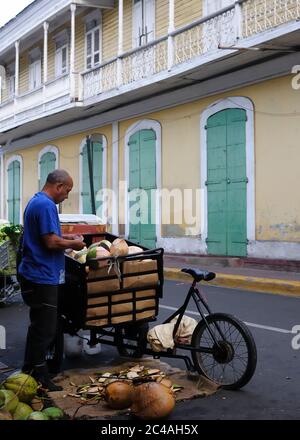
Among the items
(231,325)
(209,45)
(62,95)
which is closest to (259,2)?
(209,45)

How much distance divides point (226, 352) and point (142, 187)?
12.3 metres

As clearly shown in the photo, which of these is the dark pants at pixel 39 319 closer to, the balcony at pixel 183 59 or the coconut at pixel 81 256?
the coconut at pixel 81 256

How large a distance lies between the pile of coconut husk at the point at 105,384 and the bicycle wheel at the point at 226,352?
11 cm

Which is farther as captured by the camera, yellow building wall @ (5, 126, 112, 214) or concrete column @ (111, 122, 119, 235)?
yellow building wall @ (5, 126, 112, 214)

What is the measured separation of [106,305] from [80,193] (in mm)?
15194

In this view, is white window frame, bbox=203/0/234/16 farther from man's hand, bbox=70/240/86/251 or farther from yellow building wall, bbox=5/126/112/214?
man's hand, bbox=70/240/86/251

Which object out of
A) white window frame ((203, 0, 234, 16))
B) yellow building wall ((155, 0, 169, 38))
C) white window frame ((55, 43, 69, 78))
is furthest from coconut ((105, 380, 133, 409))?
white window frame ((55, 43, 69, 78))

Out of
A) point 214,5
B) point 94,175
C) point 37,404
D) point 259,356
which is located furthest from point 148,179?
point 37,404

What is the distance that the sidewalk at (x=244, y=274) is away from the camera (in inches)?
398

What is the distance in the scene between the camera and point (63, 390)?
175 inches

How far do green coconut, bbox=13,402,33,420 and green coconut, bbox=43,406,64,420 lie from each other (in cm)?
11

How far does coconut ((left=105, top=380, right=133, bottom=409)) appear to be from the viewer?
3.97 meters

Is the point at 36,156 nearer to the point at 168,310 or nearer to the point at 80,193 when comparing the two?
the point at 80,193

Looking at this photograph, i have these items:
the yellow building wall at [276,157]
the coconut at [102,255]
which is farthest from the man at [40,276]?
the yellow building wall at [276,157]
